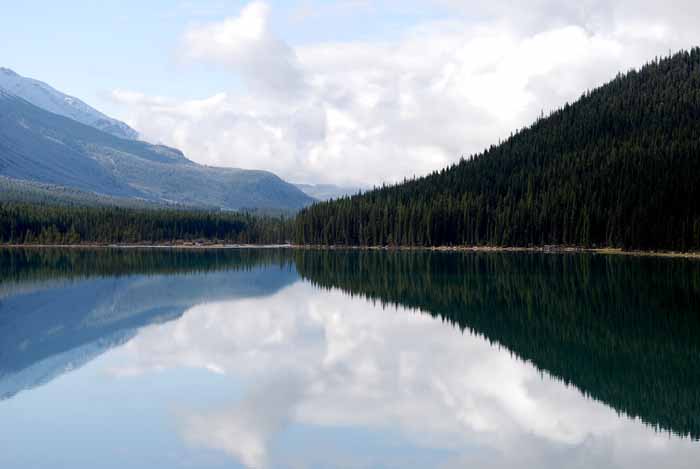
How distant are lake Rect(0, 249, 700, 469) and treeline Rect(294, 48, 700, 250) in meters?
57.7

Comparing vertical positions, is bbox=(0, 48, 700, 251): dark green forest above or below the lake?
above

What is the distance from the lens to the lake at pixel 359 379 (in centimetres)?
2200

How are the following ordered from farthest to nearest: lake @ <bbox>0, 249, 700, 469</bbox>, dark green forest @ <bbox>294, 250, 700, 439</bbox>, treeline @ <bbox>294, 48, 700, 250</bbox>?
treeline @ <bbox>294, 48, 700, 250</bbox> < dark green forest @ <bbox>294, 250, 700, 439</bbox> < lake @ <bbox>0, 249, 700, 469</bbox>

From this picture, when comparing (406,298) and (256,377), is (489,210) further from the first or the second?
(256,377)

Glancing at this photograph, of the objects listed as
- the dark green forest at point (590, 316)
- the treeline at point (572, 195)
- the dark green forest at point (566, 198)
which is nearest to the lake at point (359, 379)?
the dark green forest at point (590, 316)

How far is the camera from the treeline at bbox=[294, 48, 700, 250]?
122 metres

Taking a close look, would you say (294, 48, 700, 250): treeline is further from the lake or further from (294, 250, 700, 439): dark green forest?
the lake

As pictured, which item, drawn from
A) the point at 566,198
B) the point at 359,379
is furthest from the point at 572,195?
the point at 359,379

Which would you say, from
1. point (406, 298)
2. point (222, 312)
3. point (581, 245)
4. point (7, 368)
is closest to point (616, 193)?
point (581, 245)

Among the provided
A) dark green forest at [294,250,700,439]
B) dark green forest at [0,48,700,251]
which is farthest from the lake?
dark green forest at [0,48,700,251]

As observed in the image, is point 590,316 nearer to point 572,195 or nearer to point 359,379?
point 359,379

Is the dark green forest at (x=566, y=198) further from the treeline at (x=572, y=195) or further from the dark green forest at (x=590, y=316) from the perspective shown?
the dark green forest at (x=590, y=316)

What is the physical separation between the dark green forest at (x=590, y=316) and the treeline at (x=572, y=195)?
2638cm

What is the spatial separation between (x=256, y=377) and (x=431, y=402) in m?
7.96
